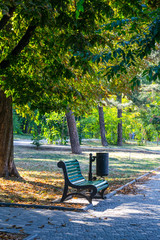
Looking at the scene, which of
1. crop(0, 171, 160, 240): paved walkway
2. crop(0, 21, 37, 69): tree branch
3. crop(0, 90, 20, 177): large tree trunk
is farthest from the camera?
crop(0, 90, 20, 177): large tree trunk

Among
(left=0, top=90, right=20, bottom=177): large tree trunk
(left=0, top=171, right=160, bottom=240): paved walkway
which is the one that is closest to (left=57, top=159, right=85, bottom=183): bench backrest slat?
(left=0, top=171, right=160, bottom=240): paved walkway

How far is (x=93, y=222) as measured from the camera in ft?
20.8

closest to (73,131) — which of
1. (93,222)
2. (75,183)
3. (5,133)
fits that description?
(5,133)

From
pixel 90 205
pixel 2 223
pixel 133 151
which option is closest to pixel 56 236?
pixel 2 223

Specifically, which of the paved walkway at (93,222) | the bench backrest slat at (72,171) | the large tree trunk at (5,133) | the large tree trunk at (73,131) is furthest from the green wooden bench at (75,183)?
the large tree trunk at (73,131)

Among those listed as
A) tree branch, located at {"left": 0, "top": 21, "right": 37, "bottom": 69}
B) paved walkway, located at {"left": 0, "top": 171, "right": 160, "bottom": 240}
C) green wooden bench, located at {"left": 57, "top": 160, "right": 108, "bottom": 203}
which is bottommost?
paved walkway, located at {"left": 0, "top": 171, "right": 160, "bottom": 240}

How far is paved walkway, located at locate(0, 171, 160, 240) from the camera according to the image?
5.51 meters

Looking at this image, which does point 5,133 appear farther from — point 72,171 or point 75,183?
point 75,183

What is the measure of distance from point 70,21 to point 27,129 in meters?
60.2

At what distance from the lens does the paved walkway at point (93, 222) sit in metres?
5.51

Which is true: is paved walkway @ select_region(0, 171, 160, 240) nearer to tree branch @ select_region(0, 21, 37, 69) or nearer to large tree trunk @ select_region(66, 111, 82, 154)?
tree branch @ select_region(0, 21, 37, 69)

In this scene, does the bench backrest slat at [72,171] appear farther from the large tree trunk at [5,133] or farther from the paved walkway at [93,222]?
the large tree trunk at [5,133]

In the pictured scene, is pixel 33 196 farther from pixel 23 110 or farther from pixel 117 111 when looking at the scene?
pixel 117 111

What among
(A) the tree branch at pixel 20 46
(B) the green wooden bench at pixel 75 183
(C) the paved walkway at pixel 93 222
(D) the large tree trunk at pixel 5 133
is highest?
(A) the tree branch at pixel 20 46
